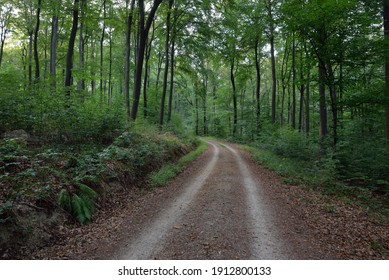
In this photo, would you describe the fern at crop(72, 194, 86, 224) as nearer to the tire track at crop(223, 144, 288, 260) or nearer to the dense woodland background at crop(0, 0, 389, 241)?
the dense woodland background at crop(0, 0, 389, 241)

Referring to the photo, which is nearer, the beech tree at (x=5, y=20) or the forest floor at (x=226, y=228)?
the forest floor at (x=226, y=228)

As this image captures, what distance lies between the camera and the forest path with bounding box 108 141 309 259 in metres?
4.64

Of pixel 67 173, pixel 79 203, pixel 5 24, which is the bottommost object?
pixel 79 203

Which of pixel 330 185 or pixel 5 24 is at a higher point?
pixel 5 24

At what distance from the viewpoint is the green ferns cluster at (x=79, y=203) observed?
232 inches

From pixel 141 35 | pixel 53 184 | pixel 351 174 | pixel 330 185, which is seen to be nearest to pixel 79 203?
pixel 53 184

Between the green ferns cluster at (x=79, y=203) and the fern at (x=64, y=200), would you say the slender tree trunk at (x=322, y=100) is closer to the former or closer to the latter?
the green ferns cluster at (x=79, y=203)

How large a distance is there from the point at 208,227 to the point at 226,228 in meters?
0.45

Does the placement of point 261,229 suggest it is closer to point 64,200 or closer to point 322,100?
point 64,200

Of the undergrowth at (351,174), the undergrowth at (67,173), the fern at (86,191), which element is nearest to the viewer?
the undergrowth at (67,173)

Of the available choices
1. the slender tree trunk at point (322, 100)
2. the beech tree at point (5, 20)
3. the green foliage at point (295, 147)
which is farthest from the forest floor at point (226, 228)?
the beech tree at point (5, 20)

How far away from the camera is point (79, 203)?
6.15 m

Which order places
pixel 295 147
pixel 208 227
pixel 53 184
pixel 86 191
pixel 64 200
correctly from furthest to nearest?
pixel 295 147, pixel 86 191, pixel 53 184, pixel 64 200, pixel 208 227

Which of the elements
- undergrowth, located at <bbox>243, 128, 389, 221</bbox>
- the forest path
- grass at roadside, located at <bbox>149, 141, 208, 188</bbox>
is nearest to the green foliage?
undergrowth, located at <bbox>243, 128, 389, 221</bbox>
